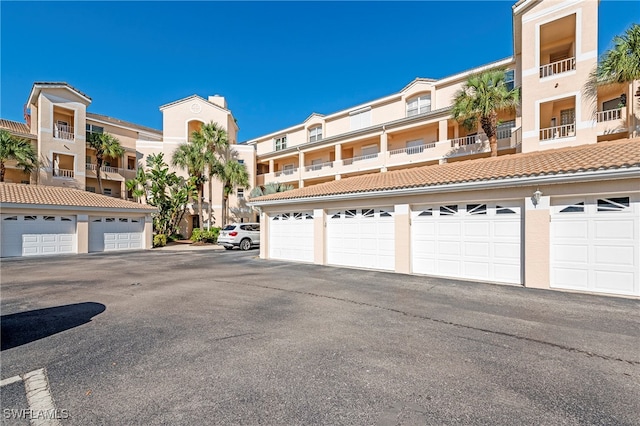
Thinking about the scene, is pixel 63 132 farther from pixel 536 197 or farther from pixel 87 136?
pixel 536 197

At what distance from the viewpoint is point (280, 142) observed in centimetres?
3284

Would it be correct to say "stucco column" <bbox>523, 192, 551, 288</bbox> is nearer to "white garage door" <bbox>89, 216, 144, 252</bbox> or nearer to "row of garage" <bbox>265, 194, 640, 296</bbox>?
"row of garage" <bbox>265, 194, 640, 296</bbox>

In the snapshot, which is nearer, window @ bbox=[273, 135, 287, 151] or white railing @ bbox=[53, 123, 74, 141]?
white railing @ bbox=[53, 123, 74, 141]

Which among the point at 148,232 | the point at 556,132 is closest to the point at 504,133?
the point at 556,132

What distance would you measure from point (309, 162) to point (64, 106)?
22.2 metres

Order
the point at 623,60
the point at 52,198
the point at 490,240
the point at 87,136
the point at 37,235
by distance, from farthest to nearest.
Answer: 1. the point at 87,136
2. the point at 52,198
3. the point at 37,235
4. the point at 623,60
5. the point at 490,240

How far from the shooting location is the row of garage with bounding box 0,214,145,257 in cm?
1457

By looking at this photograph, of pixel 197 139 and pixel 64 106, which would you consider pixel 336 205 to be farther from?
pixel 64 106

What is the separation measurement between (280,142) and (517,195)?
28.3 meters

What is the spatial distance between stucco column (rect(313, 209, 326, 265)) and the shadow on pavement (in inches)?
292

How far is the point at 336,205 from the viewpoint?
11.4 meters

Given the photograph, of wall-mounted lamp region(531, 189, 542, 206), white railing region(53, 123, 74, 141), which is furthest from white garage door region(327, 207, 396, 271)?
white railing region(53, 123, 74, 141)

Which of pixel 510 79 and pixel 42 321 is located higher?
pixel 510 79

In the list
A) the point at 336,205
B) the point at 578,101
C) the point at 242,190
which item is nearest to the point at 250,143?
the point at 242,190
